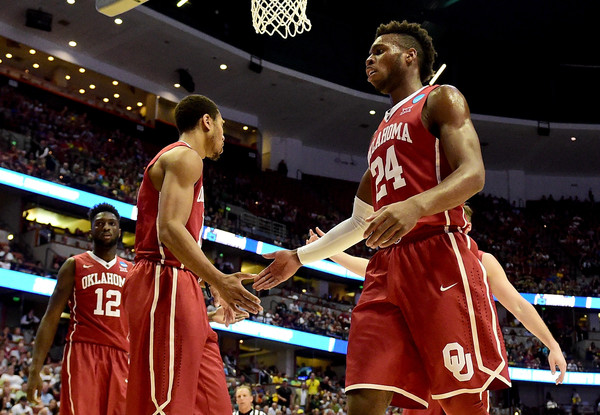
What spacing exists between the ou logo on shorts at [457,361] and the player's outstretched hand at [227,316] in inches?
44.6

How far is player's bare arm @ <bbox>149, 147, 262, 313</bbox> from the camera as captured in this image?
3518mm

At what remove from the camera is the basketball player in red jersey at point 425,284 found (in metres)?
2.95

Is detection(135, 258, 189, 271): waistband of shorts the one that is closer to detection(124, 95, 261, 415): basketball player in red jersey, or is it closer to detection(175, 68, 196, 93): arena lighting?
detection(124, 95, 261, 415): basketball player in red jersey

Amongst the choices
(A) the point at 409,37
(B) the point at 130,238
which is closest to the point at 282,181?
(B) the point at 130,238

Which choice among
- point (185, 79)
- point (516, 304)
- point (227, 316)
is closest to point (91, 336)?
point (227, 316)

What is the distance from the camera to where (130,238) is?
1051 inches

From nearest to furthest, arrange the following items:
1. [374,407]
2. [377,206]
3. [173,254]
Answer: [374,407] < [377,206] < [173,254]

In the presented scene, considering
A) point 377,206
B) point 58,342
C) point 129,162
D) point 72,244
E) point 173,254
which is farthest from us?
point 129,162

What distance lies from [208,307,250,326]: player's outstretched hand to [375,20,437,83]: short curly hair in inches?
60.9

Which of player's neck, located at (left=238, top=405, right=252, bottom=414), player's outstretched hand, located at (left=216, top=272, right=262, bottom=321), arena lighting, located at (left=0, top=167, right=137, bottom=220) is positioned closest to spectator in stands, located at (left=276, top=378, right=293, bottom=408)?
arena lighting, located at (left=0, top=167, right=137, bottom=220)

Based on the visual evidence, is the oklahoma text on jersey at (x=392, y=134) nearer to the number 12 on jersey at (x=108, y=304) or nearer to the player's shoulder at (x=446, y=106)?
the player's shoulder at (x=446, y=106)

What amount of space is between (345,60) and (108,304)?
2611cm

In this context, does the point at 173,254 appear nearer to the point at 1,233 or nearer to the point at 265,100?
the point at 1,233

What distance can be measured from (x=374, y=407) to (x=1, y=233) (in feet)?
65.1
